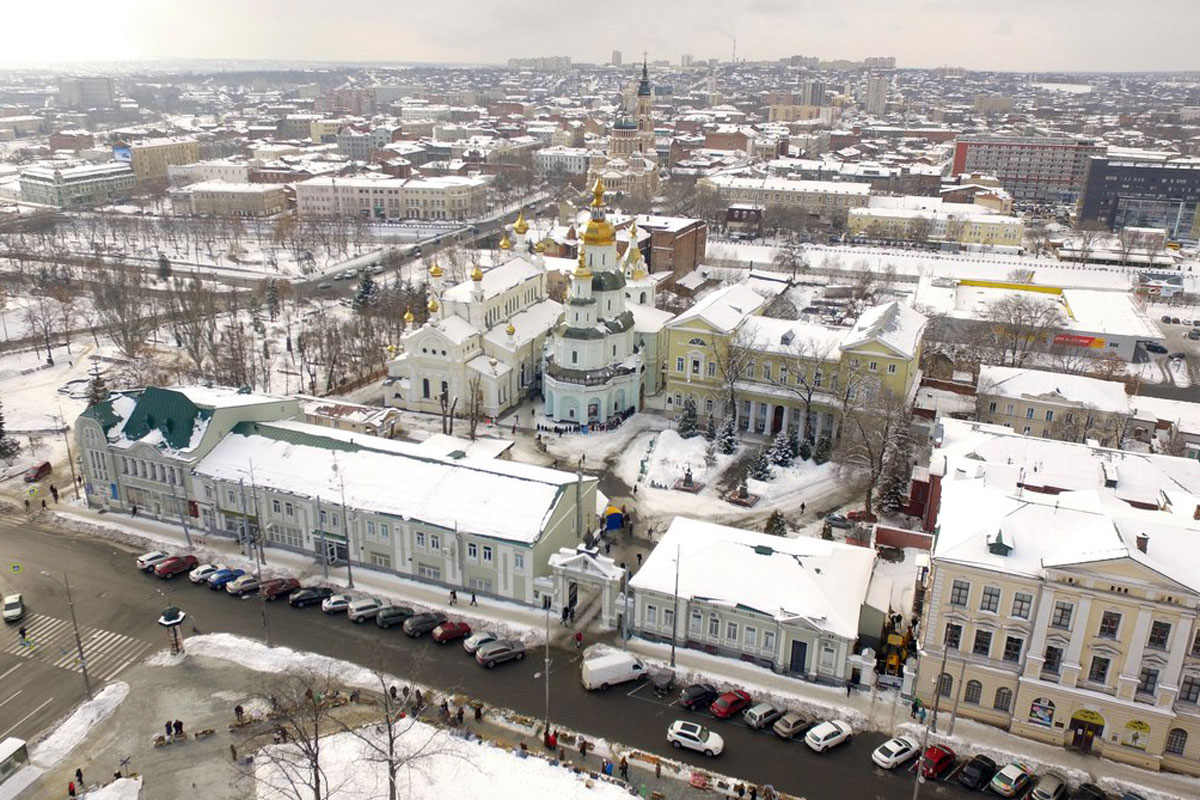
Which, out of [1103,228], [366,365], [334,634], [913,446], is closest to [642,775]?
[334,634]

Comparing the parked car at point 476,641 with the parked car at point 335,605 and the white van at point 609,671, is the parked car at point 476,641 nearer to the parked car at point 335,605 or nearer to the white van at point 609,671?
the white van at point 609,671

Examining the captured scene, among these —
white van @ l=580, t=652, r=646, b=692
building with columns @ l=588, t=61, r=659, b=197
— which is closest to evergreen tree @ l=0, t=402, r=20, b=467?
white van @ l=580, t=652, r=646, b=692

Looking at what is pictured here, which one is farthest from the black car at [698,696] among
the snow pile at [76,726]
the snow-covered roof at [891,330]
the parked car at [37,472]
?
the parked car at [37,472]

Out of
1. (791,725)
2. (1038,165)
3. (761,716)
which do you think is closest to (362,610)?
(761,716)

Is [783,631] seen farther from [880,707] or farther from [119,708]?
[119,708]

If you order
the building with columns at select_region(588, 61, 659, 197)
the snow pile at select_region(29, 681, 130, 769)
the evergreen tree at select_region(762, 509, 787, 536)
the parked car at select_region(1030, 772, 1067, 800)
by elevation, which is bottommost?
the snow pile at select_region(29, 681, 130, 769)

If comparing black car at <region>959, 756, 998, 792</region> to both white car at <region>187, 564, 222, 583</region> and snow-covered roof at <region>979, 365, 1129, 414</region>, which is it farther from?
white car at <region>187, 564, 222, 583</region>
